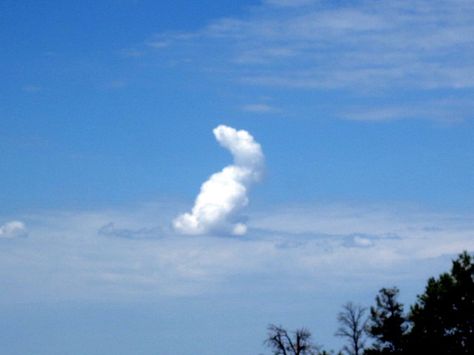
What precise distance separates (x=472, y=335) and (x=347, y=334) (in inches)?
597

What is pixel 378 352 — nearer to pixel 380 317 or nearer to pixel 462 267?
pixel 380 317

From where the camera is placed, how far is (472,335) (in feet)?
246

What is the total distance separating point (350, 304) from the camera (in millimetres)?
86750

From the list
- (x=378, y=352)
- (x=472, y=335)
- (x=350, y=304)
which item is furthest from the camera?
(x=350, y=304)

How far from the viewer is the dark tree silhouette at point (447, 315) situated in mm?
75375

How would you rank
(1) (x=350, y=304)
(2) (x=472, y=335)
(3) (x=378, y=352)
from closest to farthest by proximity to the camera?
1. (2) (x=472, y=335)
2. (3) (x=378, y=352)
3. (1) (x=350, y=304)

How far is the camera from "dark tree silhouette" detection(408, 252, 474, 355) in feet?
247

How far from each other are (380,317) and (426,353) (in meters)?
5.42

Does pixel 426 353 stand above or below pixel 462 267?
below

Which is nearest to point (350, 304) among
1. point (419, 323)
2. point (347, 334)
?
point (347, 334)

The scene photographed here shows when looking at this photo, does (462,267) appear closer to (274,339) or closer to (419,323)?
(419,323)

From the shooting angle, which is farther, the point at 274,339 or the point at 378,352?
the point at 274,339

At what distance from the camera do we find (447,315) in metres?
76.2

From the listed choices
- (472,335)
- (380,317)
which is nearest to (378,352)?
(380,317)
